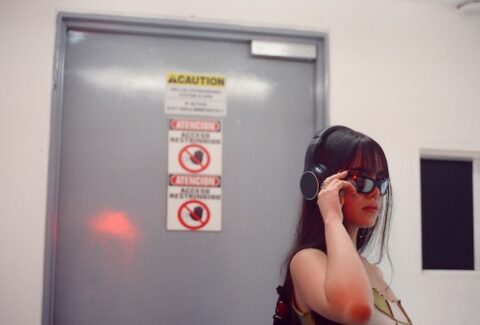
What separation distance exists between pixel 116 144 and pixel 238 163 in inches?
24.6

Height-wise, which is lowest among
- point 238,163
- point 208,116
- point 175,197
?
point 175,197

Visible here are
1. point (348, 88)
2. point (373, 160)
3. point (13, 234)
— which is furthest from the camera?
point (348, 88)

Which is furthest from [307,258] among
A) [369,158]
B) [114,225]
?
[114,225]

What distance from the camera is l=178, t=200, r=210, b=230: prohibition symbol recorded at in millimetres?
2633

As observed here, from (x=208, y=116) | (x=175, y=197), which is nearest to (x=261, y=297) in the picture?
(x=175, y=197)

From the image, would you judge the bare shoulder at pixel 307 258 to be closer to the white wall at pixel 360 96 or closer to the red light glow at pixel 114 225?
the red light glow at pixel 114 225

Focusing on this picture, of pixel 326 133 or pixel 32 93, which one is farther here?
pixel 32 93

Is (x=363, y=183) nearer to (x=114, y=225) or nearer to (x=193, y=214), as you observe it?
(x=193, y=214)

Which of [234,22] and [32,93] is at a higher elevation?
[234,22]

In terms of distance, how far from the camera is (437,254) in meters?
2.95

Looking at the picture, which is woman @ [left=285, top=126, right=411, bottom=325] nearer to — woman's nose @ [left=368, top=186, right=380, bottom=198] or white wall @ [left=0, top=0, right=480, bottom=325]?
woman's nose @ [left=368, top=186, right=380, bottom=198]

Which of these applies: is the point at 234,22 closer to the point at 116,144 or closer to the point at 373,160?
the point at 116,144

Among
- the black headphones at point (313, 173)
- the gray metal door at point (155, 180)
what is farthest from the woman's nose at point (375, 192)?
the gray metal door at point (155, 180)

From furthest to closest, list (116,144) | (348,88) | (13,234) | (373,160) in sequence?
1. (348,88)
2. (116,144)
3. (13,234)
4. (373,160)
